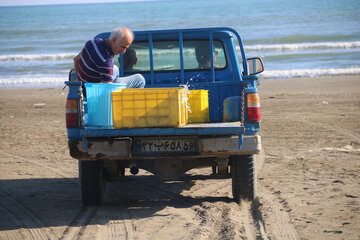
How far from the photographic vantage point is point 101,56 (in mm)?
5352

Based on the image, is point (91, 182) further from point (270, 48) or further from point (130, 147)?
point (270, 48)

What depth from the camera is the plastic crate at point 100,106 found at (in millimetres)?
5043

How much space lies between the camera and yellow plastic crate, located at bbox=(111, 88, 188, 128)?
4.77 m

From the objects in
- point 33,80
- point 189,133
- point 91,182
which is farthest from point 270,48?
point 189,133

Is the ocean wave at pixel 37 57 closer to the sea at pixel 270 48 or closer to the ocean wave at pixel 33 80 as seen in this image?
the sea at pixel 270 48

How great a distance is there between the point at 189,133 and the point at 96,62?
1.35 m

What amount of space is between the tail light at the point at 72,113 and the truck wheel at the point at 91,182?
52 cm

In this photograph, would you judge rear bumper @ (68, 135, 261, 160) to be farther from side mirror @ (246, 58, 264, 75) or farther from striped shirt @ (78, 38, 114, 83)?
side mirror @ (246, 58, 264, 75)

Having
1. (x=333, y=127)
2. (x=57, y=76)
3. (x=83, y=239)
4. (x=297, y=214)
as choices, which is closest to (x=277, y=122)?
(x=333, y=127)

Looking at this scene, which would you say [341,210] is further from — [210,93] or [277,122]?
[277,122]

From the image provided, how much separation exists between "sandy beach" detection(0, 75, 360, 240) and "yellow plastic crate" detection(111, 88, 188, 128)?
3.33ft

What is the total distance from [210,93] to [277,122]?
16.5 feet

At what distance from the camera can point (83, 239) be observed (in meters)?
4.58

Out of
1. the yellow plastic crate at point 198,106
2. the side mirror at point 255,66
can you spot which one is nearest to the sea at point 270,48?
the side mirror at point 255,66
